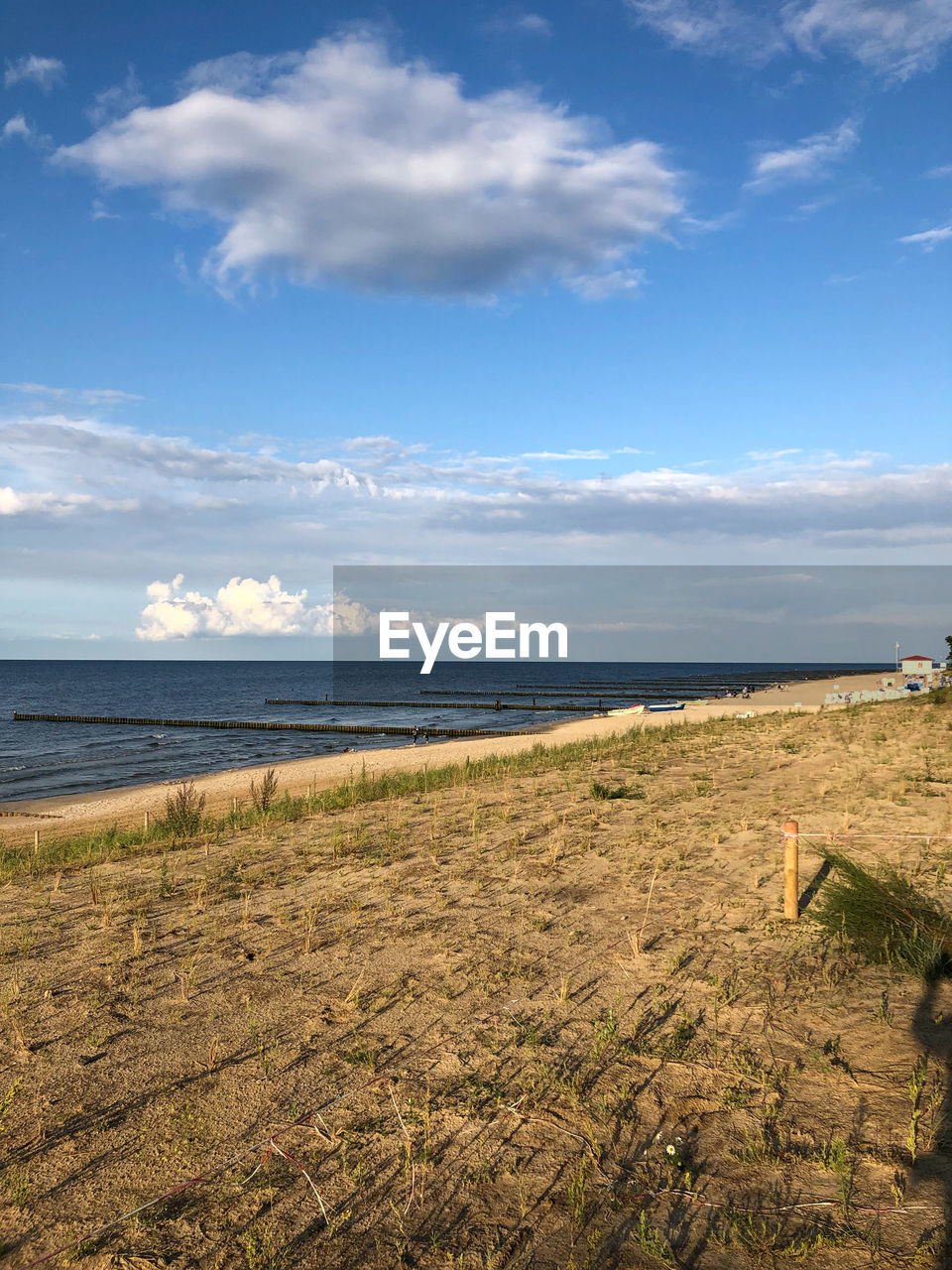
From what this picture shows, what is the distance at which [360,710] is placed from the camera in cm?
7594

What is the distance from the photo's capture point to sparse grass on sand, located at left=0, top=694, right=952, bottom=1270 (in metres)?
4.12

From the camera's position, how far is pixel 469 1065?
566cm

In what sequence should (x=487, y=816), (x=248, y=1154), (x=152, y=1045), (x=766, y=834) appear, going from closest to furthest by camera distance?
(x=248, y=1154)
(x=152, y=1045)
(x=766, y=834)
(x=487, y=816)

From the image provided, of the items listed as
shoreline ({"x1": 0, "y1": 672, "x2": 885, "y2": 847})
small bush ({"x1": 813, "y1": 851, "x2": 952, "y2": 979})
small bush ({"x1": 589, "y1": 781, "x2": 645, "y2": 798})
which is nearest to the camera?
small bush ({"x1": 813, "y1": 851, "x2": 952, "y2": 979})

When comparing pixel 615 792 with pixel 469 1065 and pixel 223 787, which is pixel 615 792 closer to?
pixel 469 1065

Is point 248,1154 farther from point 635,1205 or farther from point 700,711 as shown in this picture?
point 700,711

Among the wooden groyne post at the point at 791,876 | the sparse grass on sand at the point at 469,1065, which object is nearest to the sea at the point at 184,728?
the sparse grass on sand at the point at 469,1065

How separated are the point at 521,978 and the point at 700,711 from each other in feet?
162

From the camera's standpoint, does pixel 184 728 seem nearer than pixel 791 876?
No

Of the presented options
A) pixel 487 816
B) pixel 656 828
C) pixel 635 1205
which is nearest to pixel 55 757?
pixel 487 816

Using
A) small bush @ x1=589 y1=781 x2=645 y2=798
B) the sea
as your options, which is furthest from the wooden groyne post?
the sea

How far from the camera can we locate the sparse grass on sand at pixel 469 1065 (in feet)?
13.5

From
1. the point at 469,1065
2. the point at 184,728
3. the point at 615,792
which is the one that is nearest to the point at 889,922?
the point at 469,1065

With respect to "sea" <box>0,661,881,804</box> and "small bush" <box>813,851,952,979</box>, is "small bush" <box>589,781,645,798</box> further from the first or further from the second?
"sea" <box>0,661,881,804</box>
